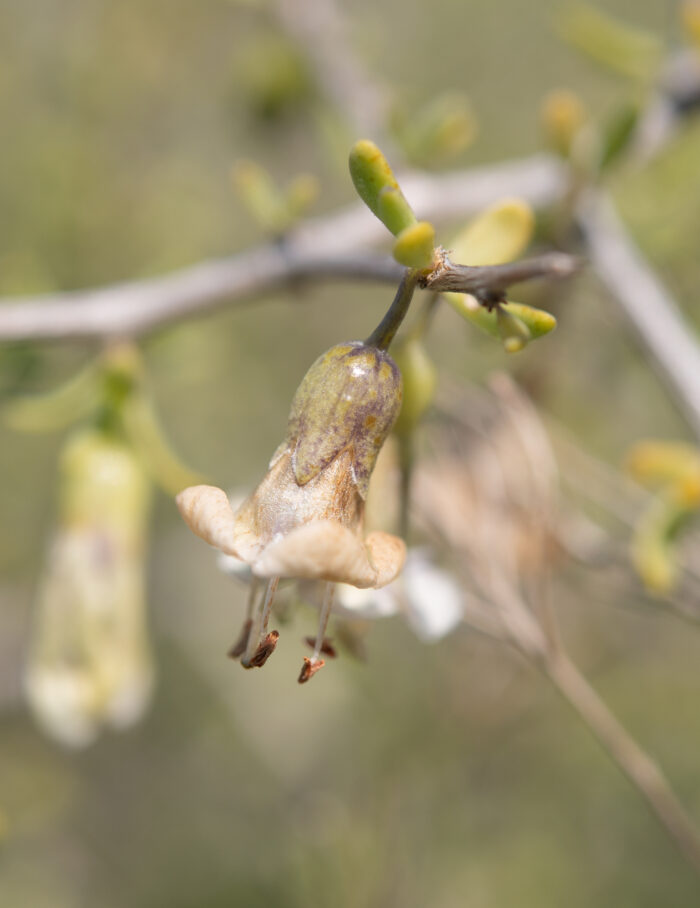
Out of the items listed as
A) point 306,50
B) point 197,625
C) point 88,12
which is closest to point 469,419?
point 306,50

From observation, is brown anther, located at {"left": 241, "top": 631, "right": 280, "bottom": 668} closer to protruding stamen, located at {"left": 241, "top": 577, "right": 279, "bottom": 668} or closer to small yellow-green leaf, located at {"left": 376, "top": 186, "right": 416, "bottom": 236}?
protruding stamen, located at {"left": 241, "top": 577, "right": 279, "bottom": 668}

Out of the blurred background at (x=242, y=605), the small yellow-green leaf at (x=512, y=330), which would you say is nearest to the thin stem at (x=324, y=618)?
the small yellow-green leaf at (x=512, y=330)

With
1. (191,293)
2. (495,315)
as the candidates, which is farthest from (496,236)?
(191,293)

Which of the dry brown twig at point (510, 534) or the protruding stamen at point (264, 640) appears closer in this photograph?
the protruding stamen at point (264, 640)

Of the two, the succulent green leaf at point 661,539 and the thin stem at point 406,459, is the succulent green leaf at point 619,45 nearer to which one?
the succulent green leaf at point 661,539

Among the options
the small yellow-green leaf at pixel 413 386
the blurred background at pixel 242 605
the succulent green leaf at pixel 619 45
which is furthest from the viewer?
the blurred background at pixel 242 605

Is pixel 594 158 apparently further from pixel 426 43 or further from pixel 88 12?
pixel 426 43


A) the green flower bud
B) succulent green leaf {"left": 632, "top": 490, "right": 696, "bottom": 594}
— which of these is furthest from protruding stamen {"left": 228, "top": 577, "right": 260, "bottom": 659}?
succulent green leaf {"left": 632, "top": 490, "right": 696, "bottom": 594}
